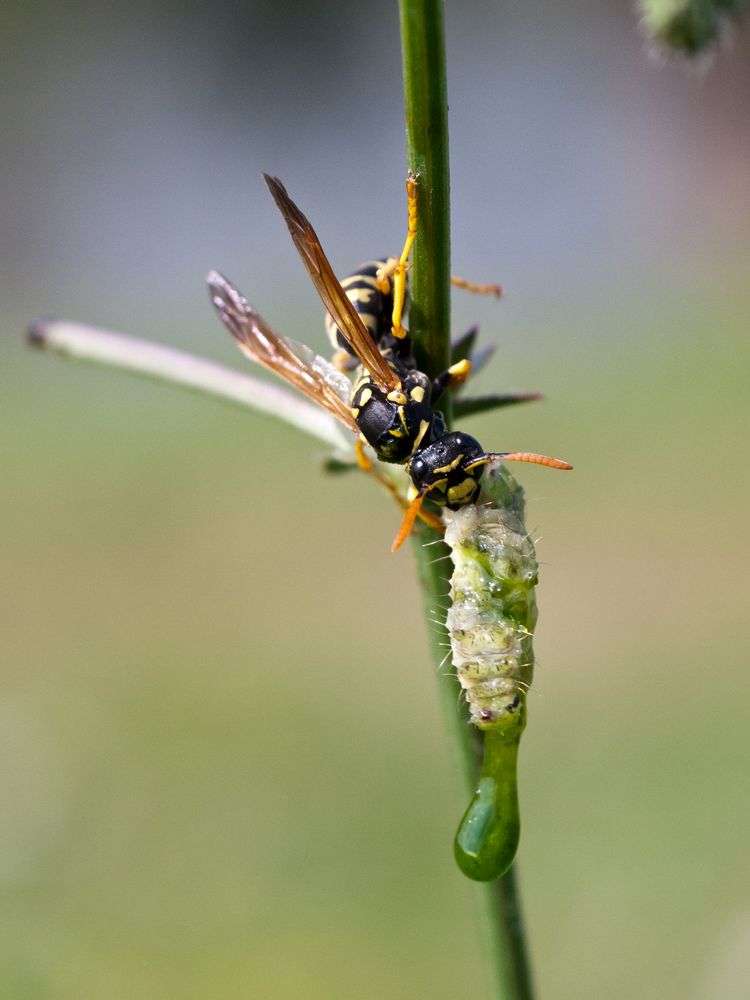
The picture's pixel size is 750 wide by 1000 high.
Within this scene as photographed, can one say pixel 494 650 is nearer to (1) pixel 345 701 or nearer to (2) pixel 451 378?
(2) pixel 451 378

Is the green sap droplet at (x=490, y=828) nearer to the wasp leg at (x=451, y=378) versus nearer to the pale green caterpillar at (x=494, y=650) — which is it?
the pale green caterpillar at (x=494, y=650)

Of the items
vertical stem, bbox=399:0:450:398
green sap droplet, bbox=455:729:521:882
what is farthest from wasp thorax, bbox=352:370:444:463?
green sap droplet, bbox=455:729:521:882

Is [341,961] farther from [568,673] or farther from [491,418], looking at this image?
[491,418]

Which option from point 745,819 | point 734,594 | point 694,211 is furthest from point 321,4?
point 745,819

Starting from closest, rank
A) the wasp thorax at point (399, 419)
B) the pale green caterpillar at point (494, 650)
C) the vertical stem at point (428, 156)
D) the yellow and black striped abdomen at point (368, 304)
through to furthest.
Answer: the vertical stem at point (428, 156), the pale green caterpillar at point (494, 650), the wasp thorax at point (399, 419), the yellow and black striped abdomen at point (368, 304)

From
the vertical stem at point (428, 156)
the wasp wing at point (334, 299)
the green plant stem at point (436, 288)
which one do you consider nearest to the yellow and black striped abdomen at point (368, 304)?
the wasp wing at point (334, 299)

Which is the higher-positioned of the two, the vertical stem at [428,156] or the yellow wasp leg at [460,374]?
the vertical stem at [428,156]
